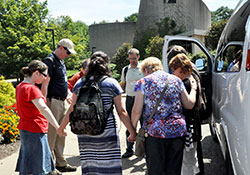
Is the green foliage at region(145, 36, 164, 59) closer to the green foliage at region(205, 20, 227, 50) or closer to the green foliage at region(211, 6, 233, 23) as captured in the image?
the green foliage at region(205, 20, 227, 50)

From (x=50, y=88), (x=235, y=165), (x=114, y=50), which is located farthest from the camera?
(x=114, y=50)

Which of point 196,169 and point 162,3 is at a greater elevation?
point 162,3

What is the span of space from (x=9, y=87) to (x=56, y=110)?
584cm

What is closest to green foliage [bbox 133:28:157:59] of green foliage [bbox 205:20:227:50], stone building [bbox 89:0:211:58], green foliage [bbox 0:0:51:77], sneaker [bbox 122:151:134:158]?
stone building [bbox 89:0:211:58]

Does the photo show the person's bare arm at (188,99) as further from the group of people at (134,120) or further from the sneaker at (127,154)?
the sneaker at (127,154)

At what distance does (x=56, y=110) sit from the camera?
4.32 metres

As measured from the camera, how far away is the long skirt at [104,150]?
9.40 feet

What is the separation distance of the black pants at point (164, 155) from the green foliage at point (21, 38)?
889 inches

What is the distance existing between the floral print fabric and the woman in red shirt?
1.31 metres

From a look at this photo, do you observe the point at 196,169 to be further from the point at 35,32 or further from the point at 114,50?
the point at 114,50

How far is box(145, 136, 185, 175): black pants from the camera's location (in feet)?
9.37

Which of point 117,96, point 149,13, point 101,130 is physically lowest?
point 101,130

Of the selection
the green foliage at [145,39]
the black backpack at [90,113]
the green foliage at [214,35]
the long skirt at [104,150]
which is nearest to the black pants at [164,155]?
the long skirt at [104,150]

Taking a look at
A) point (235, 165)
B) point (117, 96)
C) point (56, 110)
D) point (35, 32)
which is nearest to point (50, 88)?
point (56, 110)
